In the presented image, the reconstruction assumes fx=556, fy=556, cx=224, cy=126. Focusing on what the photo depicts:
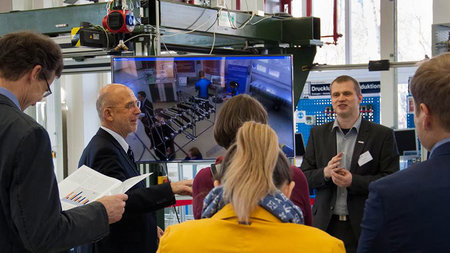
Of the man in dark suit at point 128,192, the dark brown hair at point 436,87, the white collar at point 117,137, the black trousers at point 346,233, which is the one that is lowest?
the black trousers at point 346,233

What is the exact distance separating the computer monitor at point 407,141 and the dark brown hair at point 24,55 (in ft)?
11.4

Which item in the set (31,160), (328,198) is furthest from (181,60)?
(31,160)

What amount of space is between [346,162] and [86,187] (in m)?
1.71

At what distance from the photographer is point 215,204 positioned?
1.57 metres

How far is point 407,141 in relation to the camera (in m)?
4.78

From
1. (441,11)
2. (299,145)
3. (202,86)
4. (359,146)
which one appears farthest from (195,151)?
(441,11)

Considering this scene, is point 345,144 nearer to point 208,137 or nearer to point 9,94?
point 208,137

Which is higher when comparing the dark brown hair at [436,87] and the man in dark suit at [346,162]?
the dark brown hair at [436,87]

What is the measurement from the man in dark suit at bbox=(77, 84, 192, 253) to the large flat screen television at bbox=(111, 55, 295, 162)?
643 mm

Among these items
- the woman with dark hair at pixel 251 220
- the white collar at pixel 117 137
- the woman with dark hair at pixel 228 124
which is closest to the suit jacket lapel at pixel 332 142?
the white collar at pixel 117 137

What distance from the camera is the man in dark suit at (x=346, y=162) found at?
3252 millimetres

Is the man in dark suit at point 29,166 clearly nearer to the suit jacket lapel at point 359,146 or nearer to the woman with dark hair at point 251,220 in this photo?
the woman with dark hair at point 251,220

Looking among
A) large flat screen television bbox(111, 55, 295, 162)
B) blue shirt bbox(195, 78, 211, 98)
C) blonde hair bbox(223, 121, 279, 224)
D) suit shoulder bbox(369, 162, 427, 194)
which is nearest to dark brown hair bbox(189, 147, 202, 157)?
large flat screen television bbox(111, 55, 295, 162)

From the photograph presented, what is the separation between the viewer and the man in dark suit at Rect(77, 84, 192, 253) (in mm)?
2756
